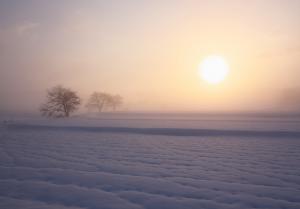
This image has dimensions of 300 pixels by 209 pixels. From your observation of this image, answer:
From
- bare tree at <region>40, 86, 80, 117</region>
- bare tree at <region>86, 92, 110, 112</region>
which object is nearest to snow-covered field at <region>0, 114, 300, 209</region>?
bare tree at <region>40, 86, 80, 117</region>

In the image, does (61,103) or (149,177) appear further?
(61,103)

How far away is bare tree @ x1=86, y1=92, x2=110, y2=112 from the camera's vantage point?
4232cm

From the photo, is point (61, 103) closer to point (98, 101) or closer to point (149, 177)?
point (98, 101)

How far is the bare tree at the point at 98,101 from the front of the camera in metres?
42.3

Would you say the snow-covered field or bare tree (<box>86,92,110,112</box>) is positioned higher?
bare tree (<box>86,92,110,112</box>)

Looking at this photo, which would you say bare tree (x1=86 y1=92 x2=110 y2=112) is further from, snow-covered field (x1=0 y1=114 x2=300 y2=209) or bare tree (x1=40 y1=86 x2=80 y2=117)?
snow-covered field (x1=0 y1=114 x2=300 y2=209)

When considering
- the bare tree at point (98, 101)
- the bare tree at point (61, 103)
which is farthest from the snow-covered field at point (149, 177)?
the bare tree at point (98, 101)

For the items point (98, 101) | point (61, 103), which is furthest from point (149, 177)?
point (98, 101)

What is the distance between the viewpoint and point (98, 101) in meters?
43.1

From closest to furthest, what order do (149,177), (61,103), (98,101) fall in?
(149,177)
(61,103)
(98,101)

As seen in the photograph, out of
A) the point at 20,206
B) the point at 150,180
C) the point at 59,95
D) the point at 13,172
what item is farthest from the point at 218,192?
the point at 59,95

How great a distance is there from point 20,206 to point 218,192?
9.02ft

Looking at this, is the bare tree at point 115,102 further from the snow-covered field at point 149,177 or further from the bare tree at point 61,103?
the snow-covered field at point 149,177

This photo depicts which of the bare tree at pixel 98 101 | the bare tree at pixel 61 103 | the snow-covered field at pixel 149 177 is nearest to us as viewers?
the snow-covered field at pixel 149 177
